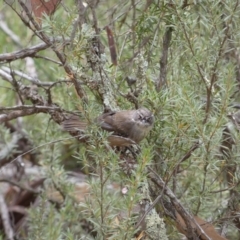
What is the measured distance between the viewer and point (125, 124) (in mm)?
1859

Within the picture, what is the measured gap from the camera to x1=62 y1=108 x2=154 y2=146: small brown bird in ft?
5.93

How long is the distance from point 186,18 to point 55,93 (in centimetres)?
88

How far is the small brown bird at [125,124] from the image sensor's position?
1808 millimetres

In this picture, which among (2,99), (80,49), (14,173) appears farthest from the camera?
(2,99)

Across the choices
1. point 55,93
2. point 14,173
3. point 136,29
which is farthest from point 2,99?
point 136,29

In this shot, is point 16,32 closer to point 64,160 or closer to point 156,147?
point 64,160

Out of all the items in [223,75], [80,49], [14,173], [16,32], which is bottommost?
[14,173]

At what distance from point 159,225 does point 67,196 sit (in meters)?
0.75

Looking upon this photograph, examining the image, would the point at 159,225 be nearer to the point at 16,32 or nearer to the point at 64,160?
the point at 64,160

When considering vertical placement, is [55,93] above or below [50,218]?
above

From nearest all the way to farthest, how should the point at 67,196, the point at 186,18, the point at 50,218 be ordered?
the point at 186,18 → the point at 50,218 → the point at 67,196

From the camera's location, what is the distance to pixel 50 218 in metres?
2.21

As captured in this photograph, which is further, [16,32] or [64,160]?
[16,32]

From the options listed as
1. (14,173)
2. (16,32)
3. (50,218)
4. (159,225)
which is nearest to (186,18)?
(159,225)
